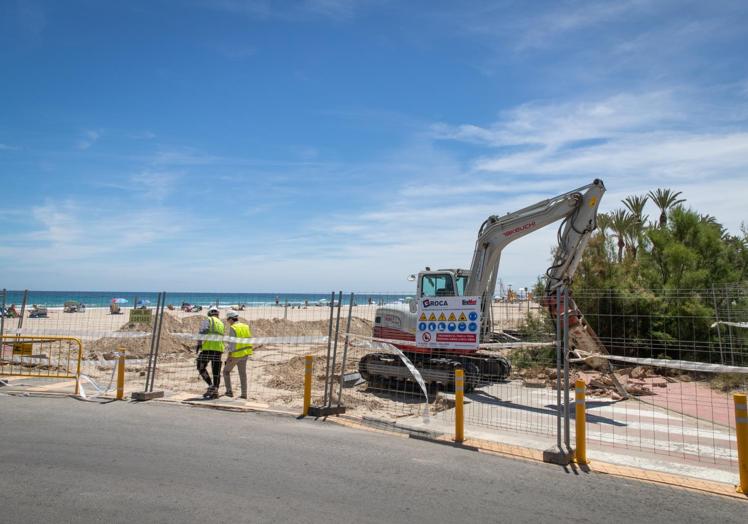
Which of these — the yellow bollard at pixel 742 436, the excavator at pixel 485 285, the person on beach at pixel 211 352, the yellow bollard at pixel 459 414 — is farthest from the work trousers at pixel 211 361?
the yellow bollard at pixel 742 436

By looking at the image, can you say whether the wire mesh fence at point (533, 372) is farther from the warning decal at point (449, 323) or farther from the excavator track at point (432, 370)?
the warning decal at point (449, 323)

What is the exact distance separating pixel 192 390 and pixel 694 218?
16.8m

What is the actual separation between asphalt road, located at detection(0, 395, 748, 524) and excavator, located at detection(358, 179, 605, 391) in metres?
5.44

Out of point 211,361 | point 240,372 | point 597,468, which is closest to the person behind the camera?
point 597,468

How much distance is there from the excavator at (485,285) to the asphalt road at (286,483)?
214 inches

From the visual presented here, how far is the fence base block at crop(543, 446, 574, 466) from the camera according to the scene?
7293mm

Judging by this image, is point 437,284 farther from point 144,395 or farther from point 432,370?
point 144,395

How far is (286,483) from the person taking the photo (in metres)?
6.05

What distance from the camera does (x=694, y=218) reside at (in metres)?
18.9

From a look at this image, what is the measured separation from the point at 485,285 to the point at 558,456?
7332 millimetres

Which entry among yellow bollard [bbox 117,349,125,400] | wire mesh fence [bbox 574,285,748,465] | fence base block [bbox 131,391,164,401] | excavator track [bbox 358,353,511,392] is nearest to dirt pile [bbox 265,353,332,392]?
excavator track [bbox 358,353,511,392]

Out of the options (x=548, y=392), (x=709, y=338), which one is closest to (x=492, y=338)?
(x=548, y=392)

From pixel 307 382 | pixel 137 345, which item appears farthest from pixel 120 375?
pixel 137 345

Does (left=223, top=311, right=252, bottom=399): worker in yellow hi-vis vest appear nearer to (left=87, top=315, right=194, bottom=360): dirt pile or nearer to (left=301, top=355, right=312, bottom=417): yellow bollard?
(left=301, top=355, right=312, bottom=417): yellow bollard
